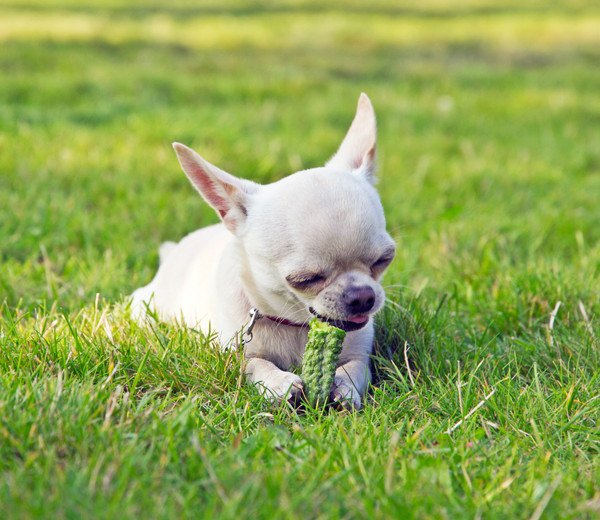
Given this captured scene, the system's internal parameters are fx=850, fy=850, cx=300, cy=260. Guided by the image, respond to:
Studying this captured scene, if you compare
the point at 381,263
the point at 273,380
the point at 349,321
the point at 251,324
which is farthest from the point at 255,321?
the point at 381,263

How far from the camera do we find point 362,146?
3225 mm

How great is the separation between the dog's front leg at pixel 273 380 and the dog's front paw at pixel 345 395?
11 cm

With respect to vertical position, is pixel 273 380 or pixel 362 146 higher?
pixel 362 146

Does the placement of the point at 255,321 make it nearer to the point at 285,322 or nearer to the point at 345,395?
the point at 285,322

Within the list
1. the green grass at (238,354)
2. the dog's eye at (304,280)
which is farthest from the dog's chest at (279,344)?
the dog's eye at (304,280)

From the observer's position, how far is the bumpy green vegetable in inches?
104

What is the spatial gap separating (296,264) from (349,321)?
0.83 ft

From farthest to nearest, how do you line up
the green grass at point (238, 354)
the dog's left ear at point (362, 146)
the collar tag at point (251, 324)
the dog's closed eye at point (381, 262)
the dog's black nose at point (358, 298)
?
the dog's left ear at point (362, 146) → the collar tag at point (251, 324) → the dog's closed eye at point (381, 262) → the dog's black nose at point (358, 298) → the green grass at point (238, 354)

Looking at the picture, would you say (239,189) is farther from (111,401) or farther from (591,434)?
(591,434)

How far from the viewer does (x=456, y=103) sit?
7953mm

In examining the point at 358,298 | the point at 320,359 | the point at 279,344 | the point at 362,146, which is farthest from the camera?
the point at 362,146

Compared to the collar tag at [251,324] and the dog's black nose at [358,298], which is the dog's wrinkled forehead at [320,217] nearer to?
the dog's black nose at [358,298]

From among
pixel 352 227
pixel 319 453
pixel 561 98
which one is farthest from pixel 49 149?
pixel 561 98

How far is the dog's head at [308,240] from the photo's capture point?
2598mm
